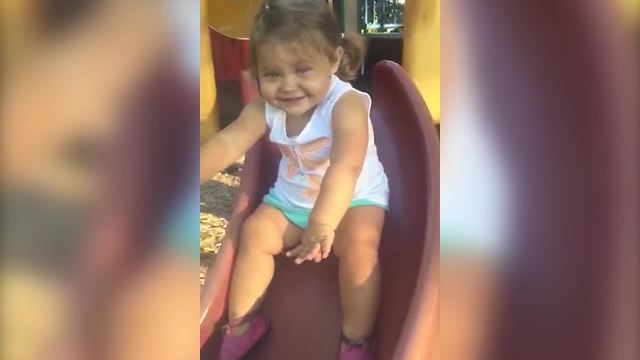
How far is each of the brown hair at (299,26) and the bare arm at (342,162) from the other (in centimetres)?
5

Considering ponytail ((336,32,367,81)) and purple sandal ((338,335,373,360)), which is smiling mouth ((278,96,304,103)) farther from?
purple sandal ((338,335,373,360))

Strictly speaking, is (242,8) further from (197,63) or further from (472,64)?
(472,64)

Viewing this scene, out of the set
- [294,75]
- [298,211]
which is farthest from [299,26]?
[298,211]

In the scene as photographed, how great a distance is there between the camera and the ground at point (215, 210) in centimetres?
82

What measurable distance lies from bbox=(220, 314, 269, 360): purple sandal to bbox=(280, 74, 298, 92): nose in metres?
0.21

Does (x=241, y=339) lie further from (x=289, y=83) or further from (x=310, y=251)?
(x=289, y=83)

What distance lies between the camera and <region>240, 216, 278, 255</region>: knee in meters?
0.81

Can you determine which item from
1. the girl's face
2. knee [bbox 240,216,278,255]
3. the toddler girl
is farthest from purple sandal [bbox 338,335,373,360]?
the girl's face

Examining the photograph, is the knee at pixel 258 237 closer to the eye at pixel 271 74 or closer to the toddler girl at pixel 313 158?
the toddler girl at pixel 313 158

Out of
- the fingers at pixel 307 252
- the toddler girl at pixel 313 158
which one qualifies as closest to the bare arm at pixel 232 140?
the toddler girl at pixel 313 158

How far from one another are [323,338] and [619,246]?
274mm

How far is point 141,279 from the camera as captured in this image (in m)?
0.73

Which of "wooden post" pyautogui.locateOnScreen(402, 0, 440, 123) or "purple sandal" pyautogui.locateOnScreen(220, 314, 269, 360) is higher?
"wooden post" pyautogui.locateOnScreen(402, 0, 440, 123)

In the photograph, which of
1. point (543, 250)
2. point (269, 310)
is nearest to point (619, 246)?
point (543, 250)
